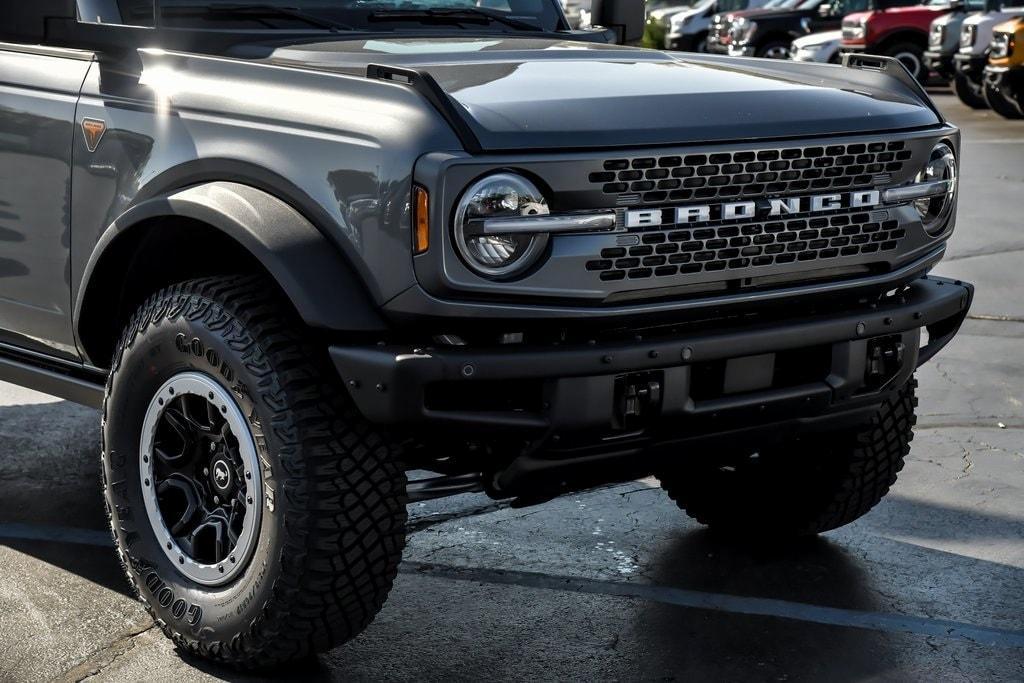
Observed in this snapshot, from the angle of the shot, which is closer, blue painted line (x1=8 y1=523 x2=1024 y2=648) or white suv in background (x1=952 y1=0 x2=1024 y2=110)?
blue painted line (x1=8 y1=523 x2=1024 y2=648)

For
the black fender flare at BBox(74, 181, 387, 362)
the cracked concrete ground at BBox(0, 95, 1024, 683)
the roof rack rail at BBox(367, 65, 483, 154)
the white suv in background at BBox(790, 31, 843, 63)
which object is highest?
the roof rack rail at BBox(367, 65, 483, 154)

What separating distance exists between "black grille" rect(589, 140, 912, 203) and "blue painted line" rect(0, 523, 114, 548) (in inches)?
84.0

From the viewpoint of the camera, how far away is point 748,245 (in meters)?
3.29

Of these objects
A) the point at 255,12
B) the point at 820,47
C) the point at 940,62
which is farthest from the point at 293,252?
the point at 820,47

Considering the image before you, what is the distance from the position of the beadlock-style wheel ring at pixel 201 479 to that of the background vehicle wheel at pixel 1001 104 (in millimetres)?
15750

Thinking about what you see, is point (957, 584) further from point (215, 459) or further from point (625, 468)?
point (215, 459)

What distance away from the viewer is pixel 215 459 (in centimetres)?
343

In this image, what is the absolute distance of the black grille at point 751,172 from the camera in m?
3.11

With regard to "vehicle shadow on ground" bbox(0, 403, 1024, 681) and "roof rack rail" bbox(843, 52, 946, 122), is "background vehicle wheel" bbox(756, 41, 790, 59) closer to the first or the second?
"vehicle shadow on ground" bbox(0, 403, 1024, 681)

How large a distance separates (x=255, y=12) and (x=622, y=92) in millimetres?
1273

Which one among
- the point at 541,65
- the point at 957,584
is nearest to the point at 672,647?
the point at 957,584

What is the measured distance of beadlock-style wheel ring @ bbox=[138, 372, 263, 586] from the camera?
3.31m

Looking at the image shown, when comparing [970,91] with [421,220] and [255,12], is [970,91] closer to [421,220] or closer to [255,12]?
[255,12]

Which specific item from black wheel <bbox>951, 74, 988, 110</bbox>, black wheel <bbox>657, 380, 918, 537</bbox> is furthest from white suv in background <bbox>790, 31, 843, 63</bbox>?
black wheel <bbox>657, 380, 918, 537</bbox>
